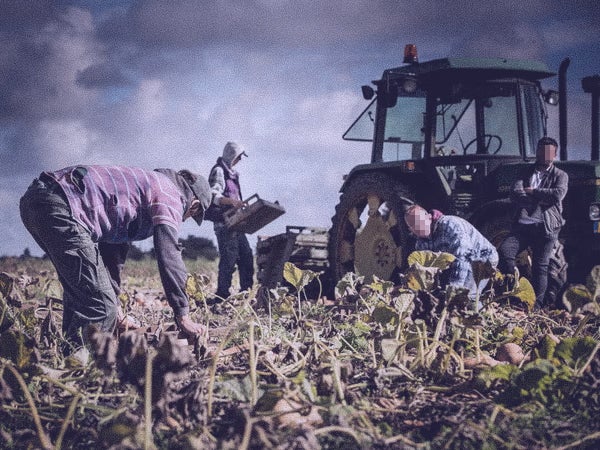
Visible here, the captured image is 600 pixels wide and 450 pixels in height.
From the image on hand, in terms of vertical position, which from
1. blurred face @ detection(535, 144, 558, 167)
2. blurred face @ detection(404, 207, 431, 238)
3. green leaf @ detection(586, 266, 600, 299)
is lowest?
green leaf @ detection(586, 266, 600, 299)

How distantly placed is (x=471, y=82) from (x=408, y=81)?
2.16ft

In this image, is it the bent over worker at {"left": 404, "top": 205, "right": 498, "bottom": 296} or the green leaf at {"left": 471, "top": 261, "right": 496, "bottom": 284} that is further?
the bent over worker at {"left": 404, "top": 205, "right": 498, "bottom": 296}

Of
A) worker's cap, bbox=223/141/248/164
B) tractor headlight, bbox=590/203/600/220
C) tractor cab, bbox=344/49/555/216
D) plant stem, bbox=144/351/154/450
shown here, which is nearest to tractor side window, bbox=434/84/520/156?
tractor cab, bbox=344/49/555/216

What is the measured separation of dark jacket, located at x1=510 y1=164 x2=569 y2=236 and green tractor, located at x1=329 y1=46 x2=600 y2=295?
383mm

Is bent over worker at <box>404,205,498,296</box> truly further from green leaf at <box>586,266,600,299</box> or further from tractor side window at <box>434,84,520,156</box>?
green leaf at <box>586,266,600,299</box>

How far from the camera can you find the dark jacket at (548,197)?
629 centimetres

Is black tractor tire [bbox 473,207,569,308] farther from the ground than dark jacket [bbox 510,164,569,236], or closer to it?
closer to it

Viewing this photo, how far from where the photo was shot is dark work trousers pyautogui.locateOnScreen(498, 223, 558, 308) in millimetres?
6438

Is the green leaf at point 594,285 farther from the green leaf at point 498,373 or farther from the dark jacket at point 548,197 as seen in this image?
the dark jacket at point 548,197

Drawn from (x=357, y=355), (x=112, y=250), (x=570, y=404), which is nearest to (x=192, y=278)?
(x=112, y=250)

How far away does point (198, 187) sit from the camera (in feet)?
13.7

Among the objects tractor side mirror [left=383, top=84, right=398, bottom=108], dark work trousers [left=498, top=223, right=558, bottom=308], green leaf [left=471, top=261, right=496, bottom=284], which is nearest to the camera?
green leaf [left=471, top=261, right=496, bottom=284]

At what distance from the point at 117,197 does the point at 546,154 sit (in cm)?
411

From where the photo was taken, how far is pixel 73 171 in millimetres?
3834
